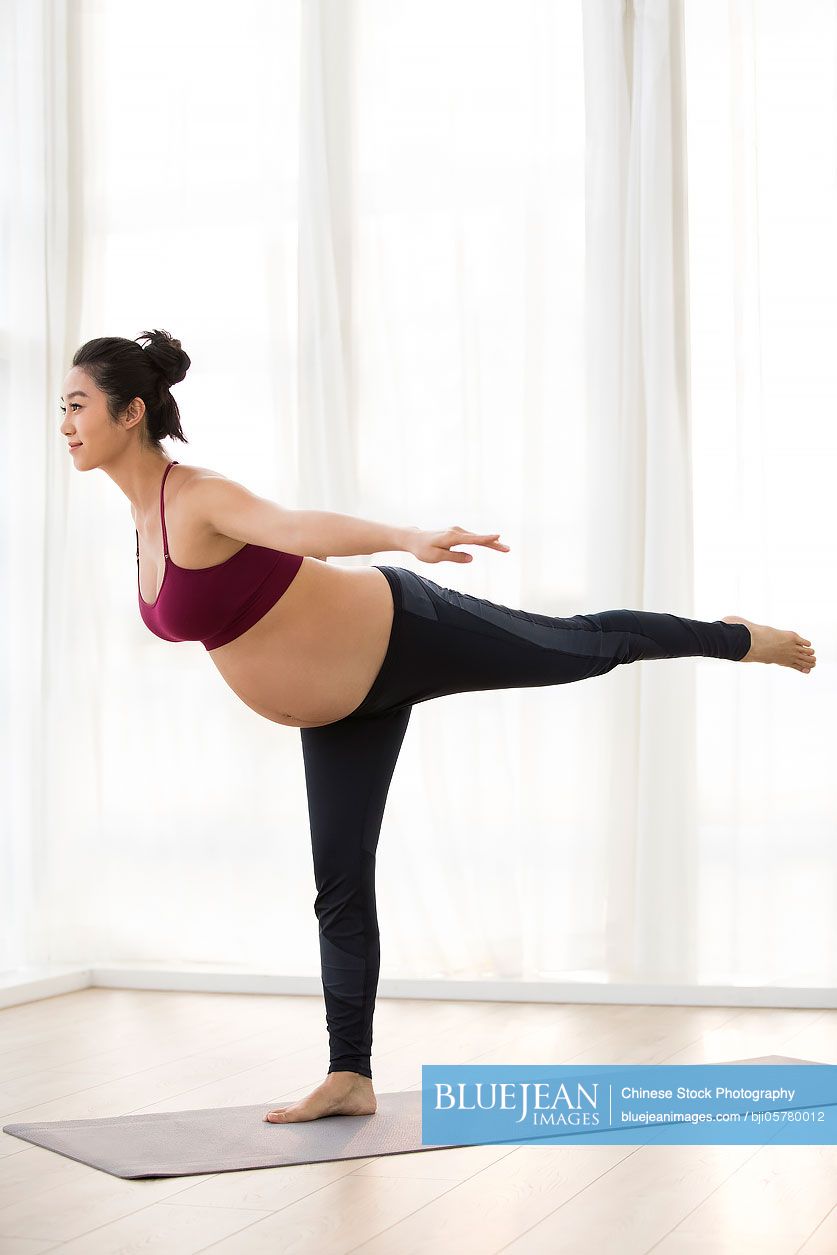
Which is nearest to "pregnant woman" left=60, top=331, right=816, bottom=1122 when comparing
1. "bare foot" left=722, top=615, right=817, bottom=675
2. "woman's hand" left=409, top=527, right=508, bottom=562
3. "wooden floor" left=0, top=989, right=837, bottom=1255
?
"bare foot" left=722, top=615, right=817, bottom=675

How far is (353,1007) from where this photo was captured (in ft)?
8.84

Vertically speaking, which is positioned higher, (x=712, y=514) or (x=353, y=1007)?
(x=712, y=514)

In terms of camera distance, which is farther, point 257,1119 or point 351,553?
point 257,1119

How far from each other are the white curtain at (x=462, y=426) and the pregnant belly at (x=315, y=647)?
1.37m

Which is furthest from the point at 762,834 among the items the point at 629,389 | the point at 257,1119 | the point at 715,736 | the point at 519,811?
the point at 257,1119

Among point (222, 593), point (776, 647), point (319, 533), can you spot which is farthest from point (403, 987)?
point (319, 533)

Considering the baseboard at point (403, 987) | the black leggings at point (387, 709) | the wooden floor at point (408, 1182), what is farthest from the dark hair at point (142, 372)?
the baseboard at point (403, 987)

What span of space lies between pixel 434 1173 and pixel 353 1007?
18.2 inches

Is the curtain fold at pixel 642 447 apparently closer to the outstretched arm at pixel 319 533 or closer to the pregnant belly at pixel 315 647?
the pregnant belly at pixel 315 647

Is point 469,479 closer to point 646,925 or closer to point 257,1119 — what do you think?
point 646,925

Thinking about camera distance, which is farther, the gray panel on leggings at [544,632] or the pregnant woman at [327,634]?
the gray panel on leggings at [544,632]

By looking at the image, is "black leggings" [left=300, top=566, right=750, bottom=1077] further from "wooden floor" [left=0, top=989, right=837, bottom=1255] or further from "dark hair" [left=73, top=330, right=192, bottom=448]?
"dark hair" [left=73, top=330, right=192, bottom=448]

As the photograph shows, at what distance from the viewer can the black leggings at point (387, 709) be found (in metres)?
2.63

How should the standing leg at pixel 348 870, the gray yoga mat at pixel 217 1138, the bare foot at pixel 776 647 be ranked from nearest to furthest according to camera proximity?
1. the gray yoga mat at pixel 217 1138
2. the standing leg at pixel 348 870
3. the bare foot at pixel 776 647
